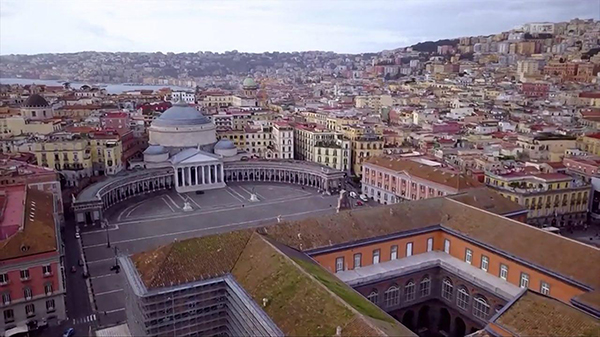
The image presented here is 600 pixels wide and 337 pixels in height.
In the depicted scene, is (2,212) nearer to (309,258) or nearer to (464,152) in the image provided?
(309,258)

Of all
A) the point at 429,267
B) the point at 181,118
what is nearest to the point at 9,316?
the point at 429,267

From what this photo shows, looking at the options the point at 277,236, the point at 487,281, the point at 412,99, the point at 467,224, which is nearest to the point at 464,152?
the point at 467,224

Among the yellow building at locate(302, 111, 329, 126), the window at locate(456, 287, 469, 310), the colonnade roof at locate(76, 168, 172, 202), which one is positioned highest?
the yellow building at locate(302, 111, 329, 126)

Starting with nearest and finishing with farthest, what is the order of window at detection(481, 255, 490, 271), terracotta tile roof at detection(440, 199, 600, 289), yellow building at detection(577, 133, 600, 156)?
1. terracotta tile roof at detection(440, 199, 600, 289)
2. window at detection(481, 255, 490, 271)
3. yellow building at detection(577, 133, 600, 156)

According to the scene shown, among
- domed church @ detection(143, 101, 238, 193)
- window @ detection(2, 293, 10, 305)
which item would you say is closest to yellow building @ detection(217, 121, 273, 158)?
domed church @ detection(143, 101, 238, 193)

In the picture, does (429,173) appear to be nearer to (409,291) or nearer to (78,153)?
(409,291)

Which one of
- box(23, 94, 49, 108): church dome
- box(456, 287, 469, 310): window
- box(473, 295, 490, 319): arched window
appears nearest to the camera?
box(473, 295, 490, 319): arched window

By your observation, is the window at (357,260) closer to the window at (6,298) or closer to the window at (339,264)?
the window at (339,264)

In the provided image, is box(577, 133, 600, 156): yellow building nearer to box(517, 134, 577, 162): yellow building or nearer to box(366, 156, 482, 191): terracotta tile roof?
box(517, 134, 577, 162): yellow building
